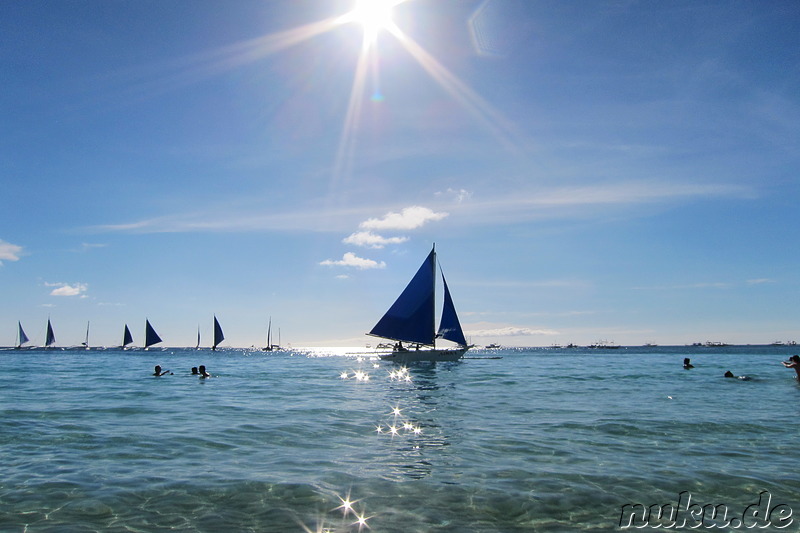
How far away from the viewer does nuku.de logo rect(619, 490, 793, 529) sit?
7770mm

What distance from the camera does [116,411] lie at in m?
20.0

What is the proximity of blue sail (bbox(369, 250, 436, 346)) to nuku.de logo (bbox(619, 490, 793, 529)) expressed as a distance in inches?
2094

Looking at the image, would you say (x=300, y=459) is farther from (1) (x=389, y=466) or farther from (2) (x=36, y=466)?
(2) (x=36, y=466)

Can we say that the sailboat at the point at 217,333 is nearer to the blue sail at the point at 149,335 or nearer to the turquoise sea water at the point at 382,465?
the blue sail at the point at 149,335

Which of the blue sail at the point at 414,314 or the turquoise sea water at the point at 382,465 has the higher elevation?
the blue sail at the point at 414,314

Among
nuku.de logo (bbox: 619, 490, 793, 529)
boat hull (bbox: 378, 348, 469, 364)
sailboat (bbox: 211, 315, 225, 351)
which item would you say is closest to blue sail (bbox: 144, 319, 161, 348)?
sailboat (bbox: 211, 315, 225, 351)

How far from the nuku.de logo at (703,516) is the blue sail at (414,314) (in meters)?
53.2

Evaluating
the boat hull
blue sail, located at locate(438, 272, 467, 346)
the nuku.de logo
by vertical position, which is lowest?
the boat hull

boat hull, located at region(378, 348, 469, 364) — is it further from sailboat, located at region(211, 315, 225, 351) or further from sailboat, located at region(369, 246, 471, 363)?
sailboat, located at region(211, 315, 225, 351)

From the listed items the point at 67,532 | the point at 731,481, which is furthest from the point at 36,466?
the point at 731,481

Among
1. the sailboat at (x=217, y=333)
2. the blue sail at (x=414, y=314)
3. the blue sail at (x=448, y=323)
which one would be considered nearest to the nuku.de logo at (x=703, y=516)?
the blue sail at (x=414, y=314)

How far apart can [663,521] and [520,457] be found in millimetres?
4062

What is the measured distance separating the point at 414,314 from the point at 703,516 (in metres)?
54.2

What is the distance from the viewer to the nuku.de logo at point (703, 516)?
7.77 m
